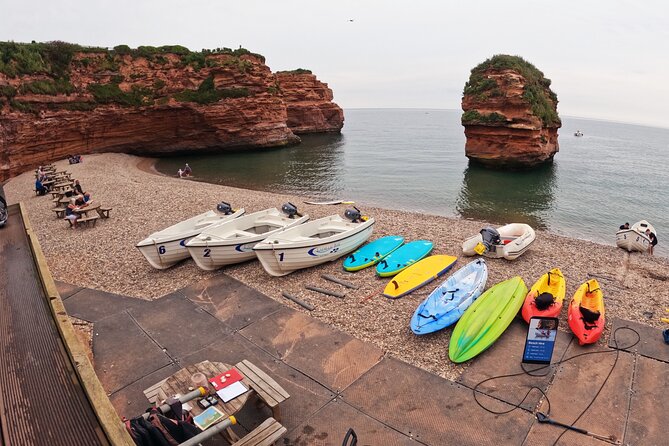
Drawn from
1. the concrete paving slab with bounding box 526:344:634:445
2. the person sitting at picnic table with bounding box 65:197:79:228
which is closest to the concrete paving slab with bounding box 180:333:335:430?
the concrete paving slab with bounding box 526:344:634:445

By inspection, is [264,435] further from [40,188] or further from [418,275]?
[40,188]

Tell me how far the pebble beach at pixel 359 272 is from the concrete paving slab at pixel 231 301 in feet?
1.17

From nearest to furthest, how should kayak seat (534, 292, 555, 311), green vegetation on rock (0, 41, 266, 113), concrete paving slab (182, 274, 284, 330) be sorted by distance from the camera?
kayak seat (534, 292, 555, 311)
concrete paving slab (182, 274, 284, 330)
green vegetation on rock (0, 41, 266, 113)

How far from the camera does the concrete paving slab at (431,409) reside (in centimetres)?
563

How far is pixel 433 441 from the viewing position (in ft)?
18.1

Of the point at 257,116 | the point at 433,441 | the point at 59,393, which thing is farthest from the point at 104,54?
the point at 433,441

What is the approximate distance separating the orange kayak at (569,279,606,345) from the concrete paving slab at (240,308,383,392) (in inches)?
170

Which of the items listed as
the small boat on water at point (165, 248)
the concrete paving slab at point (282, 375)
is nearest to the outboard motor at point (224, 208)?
the small boat on water at point (165, 248)

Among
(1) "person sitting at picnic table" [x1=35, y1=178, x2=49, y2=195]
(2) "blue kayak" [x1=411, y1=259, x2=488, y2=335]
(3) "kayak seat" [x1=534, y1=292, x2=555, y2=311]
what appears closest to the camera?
(2) "blue kayak" [x1=411, y1=259, x2=488, y2=335]

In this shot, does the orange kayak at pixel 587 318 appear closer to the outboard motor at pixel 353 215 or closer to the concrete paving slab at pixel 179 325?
the outboard motor at pixel 353 215

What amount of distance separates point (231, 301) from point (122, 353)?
8.84ft

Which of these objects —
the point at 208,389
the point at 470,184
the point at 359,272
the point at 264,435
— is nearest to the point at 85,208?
the point at 359,272

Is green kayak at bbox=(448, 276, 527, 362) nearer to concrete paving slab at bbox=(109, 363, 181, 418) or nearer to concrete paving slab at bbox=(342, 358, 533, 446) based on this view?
concrete paving slab at bbox=(342, 358, 533, 446)

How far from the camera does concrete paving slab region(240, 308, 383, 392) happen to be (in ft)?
22.8
